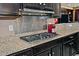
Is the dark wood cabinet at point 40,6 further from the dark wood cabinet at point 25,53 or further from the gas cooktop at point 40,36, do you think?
the dark wood cabinet at point 25,53

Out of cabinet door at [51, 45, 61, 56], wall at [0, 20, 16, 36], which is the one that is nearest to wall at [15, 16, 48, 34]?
wall at [0, 20, 16, 36]

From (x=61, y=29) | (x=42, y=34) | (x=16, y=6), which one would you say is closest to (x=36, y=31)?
(x=42, y=34)

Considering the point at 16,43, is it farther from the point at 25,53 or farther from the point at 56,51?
the point at 56,51

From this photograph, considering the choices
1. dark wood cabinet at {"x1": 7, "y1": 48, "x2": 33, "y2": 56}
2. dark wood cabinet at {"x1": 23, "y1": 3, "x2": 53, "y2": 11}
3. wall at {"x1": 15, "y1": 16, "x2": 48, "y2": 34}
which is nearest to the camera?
dark wood cabinet at {"x1": 7, "y1": 48, "x2": 33, "y2": 56}

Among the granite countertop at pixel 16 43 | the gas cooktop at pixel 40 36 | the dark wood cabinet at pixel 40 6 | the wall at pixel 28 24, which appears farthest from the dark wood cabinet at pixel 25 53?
the dark wood cabinet at pixel 40 6

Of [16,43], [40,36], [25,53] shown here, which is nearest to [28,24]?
[40,36]

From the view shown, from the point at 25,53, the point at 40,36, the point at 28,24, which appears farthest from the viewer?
the point at 28,24

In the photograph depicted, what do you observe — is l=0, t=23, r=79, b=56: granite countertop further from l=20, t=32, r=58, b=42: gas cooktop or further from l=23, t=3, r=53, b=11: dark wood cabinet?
l=23, t=3, r=53, b=11: dark wood cabinet

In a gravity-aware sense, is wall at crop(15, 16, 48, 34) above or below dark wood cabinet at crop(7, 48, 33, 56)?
above

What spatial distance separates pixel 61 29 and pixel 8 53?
72cm

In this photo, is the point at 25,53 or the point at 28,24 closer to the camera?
the point at 25,53

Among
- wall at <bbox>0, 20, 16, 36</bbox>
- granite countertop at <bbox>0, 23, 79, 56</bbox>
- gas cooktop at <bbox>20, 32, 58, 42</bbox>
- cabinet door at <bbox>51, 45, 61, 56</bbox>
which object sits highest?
wall at <bbox>0, 20, 16, 36</bbox>

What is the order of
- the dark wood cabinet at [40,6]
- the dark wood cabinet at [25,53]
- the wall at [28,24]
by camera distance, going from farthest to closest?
the wall at [28,24] < the dark wood cabinet at [40,6] < the dark wood cabinet at [25,53]

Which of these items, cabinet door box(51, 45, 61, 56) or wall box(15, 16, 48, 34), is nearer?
cabinet door box(51, 45, 61, 56)
